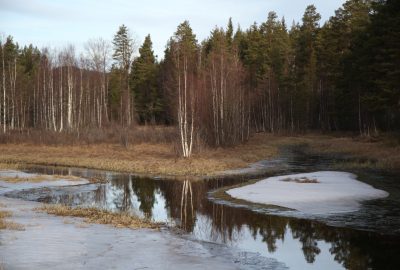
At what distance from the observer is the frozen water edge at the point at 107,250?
370 inches

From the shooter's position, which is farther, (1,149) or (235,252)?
(1,149)

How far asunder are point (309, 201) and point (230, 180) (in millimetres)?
8036

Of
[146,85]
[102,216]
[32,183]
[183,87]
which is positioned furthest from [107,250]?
[146,85]

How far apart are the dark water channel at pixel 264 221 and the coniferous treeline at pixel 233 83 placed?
1139 cm

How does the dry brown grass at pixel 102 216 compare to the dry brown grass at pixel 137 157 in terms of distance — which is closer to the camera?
the dry brown grass at pixel 102 216

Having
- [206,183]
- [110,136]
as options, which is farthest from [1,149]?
[206,183]

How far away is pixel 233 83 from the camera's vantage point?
Answer: 4569 cm

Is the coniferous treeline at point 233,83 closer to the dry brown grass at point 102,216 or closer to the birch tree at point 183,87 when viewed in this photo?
the birch tree at point 183,87

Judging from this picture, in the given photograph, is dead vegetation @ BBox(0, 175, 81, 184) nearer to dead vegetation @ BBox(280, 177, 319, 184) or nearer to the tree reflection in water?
the tree reflection in water

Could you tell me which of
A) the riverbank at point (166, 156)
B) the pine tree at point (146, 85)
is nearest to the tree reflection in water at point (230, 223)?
the riverbank at point (166, 156)

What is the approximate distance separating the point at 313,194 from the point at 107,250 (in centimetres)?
1135

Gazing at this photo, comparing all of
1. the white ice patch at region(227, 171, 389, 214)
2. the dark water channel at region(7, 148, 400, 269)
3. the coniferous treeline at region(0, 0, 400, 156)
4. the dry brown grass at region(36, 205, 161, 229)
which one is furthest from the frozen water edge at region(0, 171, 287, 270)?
the coniferous treeline at region(0, 0, 400, 156)

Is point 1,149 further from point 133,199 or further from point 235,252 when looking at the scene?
point 235,252

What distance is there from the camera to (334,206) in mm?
16906
